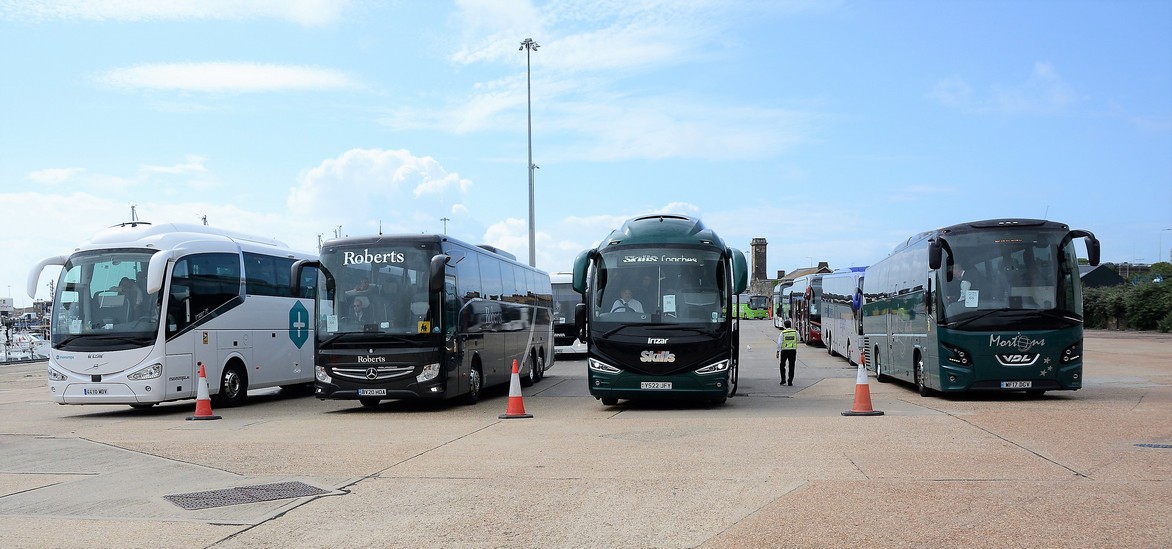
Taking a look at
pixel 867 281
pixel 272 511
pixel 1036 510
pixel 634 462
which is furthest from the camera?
pixel 867 281

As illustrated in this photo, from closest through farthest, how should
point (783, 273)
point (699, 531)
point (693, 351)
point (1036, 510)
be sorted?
point (699, 531)
point (1036, 510)
point (693, 351)
point (783, 273)

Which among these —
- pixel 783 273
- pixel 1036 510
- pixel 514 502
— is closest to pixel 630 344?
pixel 514 502

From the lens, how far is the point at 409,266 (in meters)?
17.2

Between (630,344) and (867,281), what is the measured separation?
443 inches

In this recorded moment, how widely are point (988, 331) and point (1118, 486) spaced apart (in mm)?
8695

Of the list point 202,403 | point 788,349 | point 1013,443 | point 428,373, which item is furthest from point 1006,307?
point 202,403

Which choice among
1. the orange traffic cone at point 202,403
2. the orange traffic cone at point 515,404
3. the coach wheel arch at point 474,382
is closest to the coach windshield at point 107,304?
A: the orange traffic cone at point 202,403

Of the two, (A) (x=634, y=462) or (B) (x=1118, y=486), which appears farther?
(A) (x=634, y=462)

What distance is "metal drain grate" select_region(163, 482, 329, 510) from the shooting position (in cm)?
862

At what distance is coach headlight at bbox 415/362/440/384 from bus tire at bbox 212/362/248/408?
4.55 meters

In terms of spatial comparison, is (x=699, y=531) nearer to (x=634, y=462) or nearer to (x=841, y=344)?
(x=634, y=462)

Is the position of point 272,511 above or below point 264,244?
below

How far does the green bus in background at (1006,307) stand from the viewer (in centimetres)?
1688

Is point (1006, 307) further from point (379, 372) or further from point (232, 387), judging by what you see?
point (232, 387)
